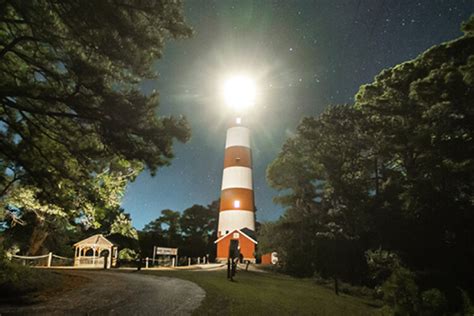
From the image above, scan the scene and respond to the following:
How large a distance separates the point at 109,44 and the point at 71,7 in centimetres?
103

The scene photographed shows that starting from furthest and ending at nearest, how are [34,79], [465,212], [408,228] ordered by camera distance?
1. [408,228]
2. [465,212]
3. [34,79]

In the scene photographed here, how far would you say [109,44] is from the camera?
288 inches

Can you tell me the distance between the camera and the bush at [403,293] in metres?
7.72

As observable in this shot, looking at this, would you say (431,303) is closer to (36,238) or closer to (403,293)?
(403,293)

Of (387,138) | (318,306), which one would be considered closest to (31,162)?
(318,306)

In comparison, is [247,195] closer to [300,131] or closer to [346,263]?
[300,131]

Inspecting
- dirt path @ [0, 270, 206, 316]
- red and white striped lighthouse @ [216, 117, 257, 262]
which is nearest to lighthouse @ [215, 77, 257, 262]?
red and white striped lighthouse @ [216, 117, 257, 262]

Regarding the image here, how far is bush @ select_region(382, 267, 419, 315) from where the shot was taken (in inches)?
304

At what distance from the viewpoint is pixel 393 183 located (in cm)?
1923

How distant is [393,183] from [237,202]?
18963 millimetres

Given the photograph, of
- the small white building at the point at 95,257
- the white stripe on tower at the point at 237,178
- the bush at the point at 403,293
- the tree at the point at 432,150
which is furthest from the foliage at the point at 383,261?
the white stripe on tower at the point at 237,178

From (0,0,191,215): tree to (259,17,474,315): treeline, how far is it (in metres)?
8.34

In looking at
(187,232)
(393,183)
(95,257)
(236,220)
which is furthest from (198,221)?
(393,183)

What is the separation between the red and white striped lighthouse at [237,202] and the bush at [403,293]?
84.6 feet
